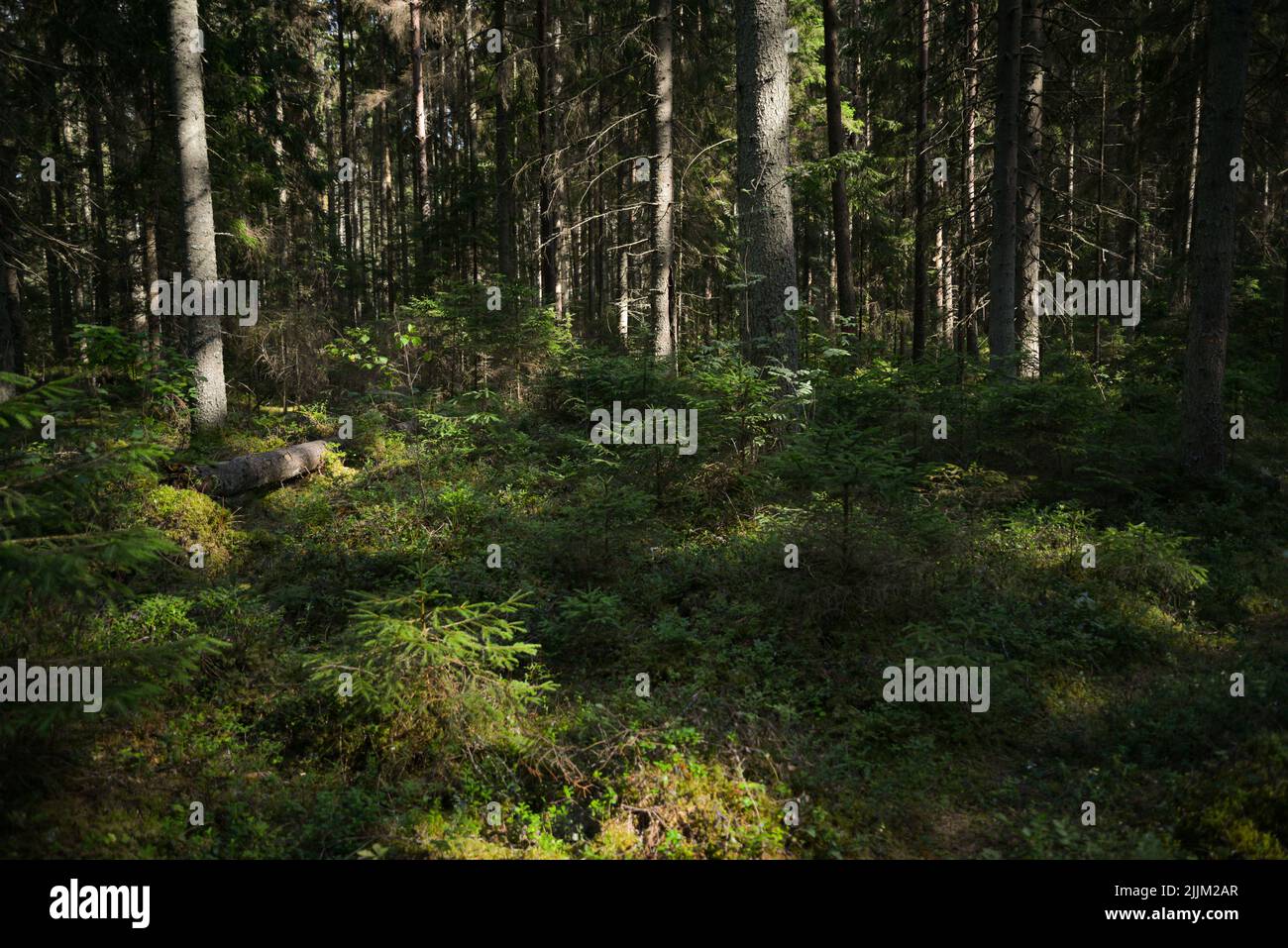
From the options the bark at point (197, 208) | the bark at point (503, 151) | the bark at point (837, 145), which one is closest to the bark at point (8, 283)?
the bark at point (197, 208)

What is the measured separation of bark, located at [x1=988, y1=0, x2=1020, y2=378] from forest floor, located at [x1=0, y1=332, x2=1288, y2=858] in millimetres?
3372

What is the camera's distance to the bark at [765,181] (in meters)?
9.49

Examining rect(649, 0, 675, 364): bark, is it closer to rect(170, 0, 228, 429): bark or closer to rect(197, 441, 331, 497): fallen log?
rect(197, 441, 331, 497): fallen log

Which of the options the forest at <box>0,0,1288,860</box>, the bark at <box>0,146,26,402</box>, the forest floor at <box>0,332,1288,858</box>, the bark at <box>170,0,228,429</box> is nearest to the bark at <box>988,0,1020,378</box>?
the forest at <box>0,0,1288,860</box>

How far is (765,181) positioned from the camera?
9.74 m

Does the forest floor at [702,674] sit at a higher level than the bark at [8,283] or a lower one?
lower

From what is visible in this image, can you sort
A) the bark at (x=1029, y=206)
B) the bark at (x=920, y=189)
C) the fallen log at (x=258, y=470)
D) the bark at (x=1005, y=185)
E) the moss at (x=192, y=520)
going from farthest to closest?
the bark at (x=920, y=189) < the bark at (x=1029, y=206) < the bark at (x=1005, y=185) < the fallen log at (x=258, y=470) < the moss at (x=192, y=520)

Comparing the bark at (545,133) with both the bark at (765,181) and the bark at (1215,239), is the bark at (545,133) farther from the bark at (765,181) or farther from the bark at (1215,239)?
the bark at (1215,239)

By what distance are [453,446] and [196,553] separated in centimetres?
424

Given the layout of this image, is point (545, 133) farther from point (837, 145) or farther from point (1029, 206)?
point (1029, 206)

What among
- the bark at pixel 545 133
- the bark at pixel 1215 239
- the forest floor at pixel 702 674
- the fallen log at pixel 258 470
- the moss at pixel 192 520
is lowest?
the forest floor at pixel 702 674

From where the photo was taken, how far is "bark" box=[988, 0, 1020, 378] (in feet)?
41.0

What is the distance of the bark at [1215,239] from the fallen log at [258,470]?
523 inches
